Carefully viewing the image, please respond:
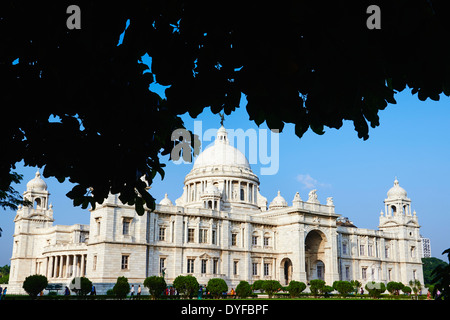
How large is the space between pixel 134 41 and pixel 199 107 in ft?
3.25

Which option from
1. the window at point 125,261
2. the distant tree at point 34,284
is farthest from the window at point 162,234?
the distant tree at point 34,284

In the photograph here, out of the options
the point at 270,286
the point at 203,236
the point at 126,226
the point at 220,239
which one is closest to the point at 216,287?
the point at 270,286

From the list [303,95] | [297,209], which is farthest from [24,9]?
[297,209]

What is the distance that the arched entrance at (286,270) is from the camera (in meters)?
57.9

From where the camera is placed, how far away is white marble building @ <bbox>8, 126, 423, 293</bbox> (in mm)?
47188

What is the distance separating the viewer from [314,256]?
6150 centimetres

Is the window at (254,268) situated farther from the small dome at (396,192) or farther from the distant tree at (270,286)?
the small dome at (396,192)

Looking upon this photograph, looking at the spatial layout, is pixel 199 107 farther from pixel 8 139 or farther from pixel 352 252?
pixel 352 252

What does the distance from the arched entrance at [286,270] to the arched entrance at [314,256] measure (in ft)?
9.57

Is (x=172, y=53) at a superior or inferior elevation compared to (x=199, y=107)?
superior

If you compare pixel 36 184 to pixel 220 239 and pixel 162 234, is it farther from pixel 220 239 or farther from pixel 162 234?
pixel 220 239

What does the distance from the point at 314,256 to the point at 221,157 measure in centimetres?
2198

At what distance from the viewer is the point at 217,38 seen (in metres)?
4.57

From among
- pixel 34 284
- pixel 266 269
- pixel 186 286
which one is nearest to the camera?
pixel 34 284
